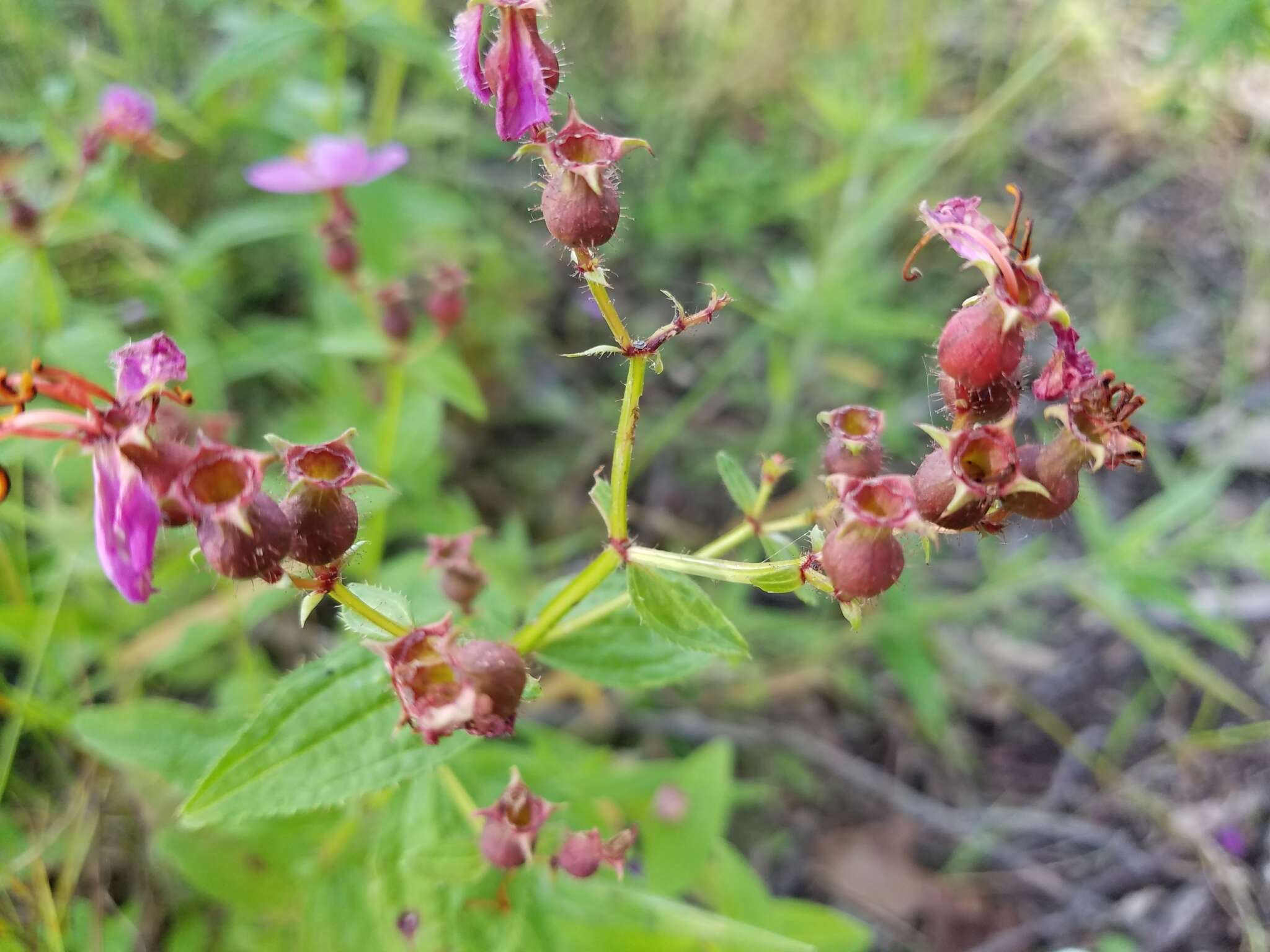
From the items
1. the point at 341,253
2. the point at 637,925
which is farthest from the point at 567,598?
the point at 341,253

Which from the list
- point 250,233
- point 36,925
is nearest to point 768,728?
point 36,925

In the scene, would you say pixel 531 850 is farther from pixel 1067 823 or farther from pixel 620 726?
pixel 1067 823

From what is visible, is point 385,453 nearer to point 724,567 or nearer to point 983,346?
point 724,567

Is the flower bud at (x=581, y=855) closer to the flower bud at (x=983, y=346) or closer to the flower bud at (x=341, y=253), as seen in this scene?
the flower bud at (x=983, y=346)

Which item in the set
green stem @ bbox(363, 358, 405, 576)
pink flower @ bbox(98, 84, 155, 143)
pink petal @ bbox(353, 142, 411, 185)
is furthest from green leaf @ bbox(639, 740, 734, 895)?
pink flower @ bbox(98, 84, 155, 143)

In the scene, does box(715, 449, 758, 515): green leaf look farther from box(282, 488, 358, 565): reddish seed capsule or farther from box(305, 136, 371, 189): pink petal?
box(305, 136, 371, 189): pink petal

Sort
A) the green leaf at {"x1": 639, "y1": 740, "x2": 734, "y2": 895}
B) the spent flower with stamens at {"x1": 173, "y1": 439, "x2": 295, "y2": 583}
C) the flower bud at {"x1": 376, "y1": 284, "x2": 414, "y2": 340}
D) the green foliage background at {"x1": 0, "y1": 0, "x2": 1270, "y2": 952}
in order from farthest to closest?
the flower bud at {"x1": 376, "y1": 284, "x2": 414, "y2": 340}, the green leaf at {"x1": 639, "y1": 740, "x2": 734, "y2": 895}, the green foliage background at {"x1": 0, "y1": 0, "x2": 1270, "y2": 952}, the spent flower with stamens at {"x1": 173, "y1": 439, "x2": 295, "y2": 583}
